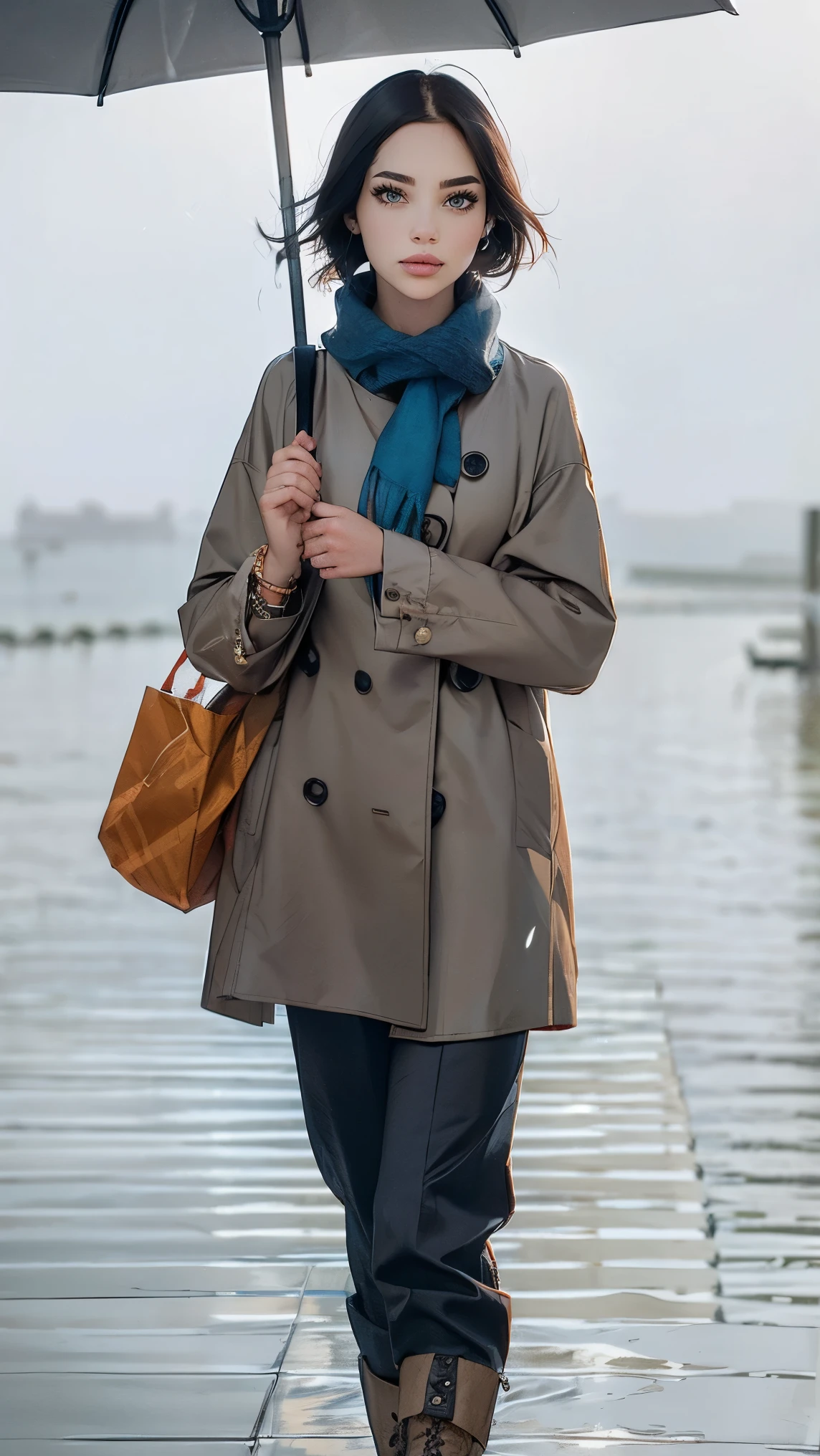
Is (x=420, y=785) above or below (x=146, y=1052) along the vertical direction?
above

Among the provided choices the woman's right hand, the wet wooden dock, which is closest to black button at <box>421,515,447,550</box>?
the woman's right hand

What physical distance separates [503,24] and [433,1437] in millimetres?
1752

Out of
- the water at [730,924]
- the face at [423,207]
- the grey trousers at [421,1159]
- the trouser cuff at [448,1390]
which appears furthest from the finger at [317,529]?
the water at [730,924]

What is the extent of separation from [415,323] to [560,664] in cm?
45

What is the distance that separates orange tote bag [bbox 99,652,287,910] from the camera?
1733 millimetres

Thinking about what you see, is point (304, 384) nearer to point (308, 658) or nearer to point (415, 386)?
point (415, 386)

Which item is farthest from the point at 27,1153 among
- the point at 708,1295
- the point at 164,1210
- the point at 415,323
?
the point at 415,323

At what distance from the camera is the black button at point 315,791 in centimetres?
171

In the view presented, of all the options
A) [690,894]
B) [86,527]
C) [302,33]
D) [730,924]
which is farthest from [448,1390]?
[86,527]

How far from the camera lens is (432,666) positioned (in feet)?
5.54

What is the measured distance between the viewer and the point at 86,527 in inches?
1378

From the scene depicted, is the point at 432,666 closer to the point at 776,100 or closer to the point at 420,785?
the point at 420,785

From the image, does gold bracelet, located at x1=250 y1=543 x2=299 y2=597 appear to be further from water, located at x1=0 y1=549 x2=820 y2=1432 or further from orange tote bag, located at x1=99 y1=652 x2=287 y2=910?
water, located at x1=0 y1=549 x2=820 y2=1432

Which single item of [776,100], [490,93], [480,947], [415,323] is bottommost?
[480,947]
